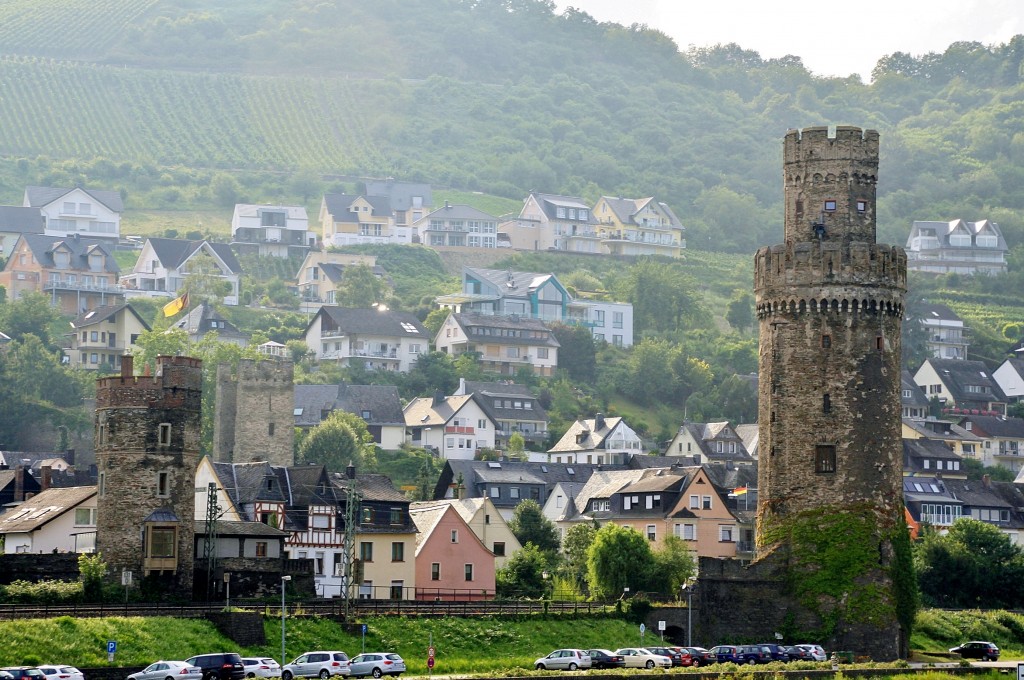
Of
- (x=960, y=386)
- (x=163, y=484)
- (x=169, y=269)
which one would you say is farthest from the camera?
(x=169, y=269)

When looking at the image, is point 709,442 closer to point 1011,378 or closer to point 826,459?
point 1011,378

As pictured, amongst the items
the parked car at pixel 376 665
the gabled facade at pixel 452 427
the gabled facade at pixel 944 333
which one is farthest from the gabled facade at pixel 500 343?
the parked car at pixel 376 665

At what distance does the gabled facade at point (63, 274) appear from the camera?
169 meters

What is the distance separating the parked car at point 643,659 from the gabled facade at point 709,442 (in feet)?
205

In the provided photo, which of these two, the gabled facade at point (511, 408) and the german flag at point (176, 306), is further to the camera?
the german flag at point (176, 306)

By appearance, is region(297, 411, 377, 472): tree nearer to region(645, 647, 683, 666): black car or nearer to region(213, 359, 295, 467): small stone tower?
region(213, 359, 295, 467): small stone tower

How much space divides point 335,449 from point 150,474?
4824 cm

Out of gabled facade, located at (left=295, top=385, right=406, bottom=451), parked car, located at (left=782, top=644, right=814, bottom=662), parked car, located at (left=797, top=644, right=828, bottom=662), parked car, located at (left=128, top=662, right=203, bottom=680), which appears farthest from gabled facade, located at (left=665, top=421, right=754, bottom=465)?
parked car, located at (left=128, top=662, right=203, bottom=680)

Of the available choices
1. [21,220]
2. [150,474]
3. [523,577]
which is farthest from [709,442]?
[21,220]

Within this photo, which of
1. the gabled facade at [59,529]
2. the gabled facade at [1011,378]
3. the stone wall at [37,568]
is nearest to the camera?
the stone wall at [37,568]

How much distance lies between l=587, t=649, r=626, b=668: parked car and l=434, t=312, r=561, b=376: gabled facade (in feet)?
304

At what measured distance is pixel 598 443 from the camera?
139 metres

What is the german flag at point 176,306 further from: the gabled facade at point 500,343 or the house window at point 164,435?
the house window at point 164,435

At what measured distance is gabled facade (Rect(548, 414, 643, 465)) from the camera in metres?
139
